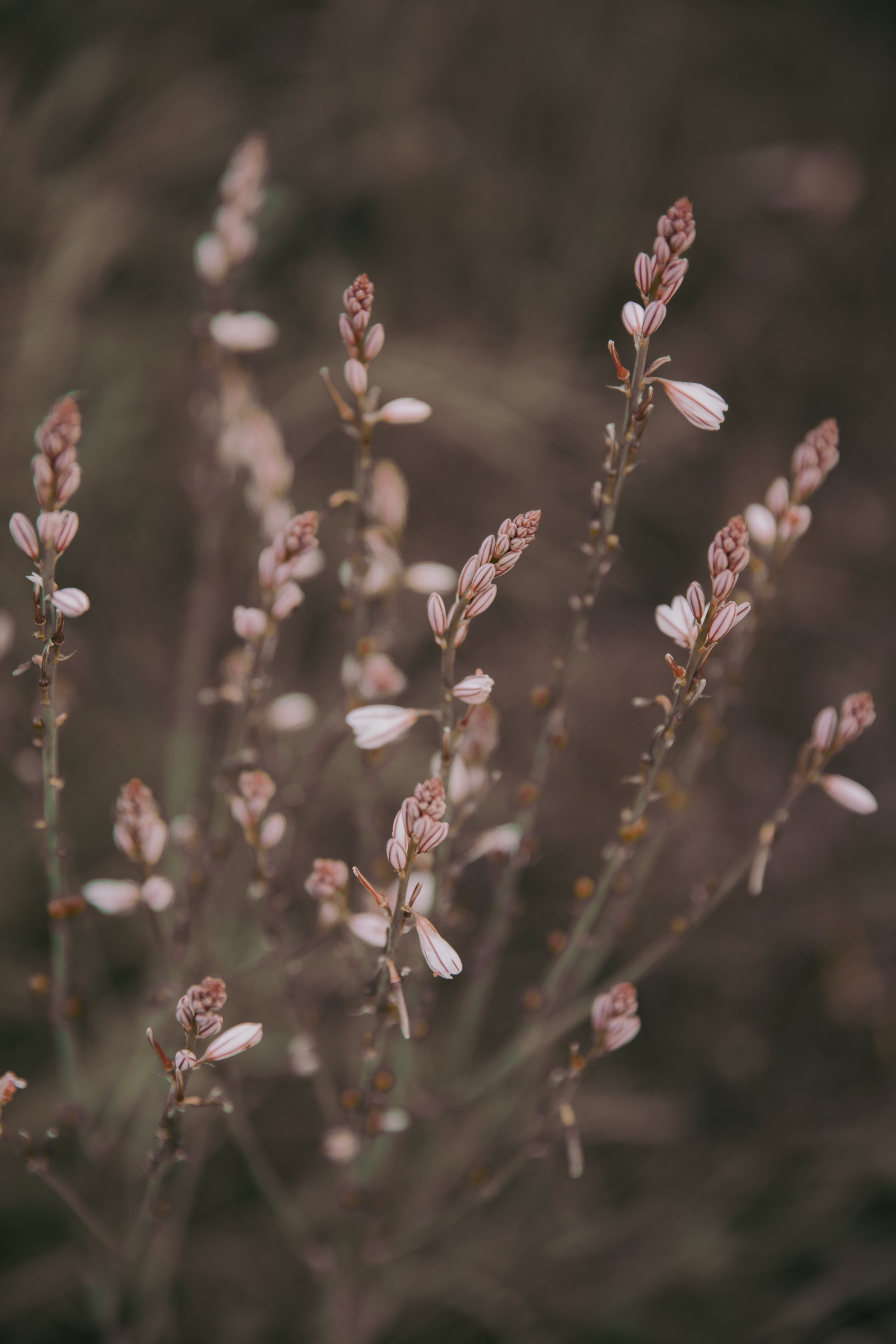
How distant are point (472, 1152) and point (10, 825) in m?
0.67

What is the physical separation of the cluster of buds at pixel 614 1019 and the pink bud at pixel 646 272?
1.14ft

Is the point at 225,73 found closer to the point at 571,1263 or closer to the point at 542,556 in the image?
the point at 542,556

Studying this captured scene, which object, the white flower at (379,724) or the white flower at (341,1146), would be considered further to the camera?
the white flower at (341,1146)

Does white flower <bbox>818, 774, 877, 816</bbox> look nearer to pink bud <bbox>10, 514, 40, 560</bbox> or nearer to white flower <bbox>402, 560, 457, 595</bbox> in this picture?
white flower <bbox>402, 560, 457, 595</bbox>

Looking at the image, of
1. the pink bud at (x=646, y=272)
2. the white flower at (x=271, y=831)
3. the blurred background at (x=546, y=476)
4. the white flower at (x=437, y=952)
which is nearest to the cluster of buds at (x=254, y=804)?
the white flower at (x=271, y=831)

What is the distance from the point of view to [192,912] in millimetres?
577

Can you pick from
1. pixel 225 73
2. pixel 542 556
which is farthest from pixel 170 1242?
pixel 225 73

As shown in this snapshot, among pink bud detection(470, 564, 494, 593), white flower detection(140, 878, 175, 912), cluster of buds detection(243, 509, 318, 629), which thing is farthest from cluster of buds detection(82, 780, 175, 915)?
pink bud detection(470, 564, 494, 593)

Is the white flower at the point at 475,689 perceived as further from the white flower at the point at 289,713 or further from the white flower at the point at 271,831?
the white flower at the point at 289,713

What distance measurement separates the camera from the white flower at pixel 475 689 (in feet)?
1.29

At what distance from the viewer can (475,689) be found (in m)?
0.40

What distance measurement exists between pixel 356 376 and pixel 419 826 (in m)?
0.22

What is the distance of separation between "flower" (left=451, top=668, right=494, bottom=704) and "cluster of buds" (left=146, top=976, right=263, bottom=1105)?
167 millimetres

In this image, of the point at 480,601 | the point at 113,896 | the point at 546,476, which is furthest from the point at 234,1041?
the point at 546,476
